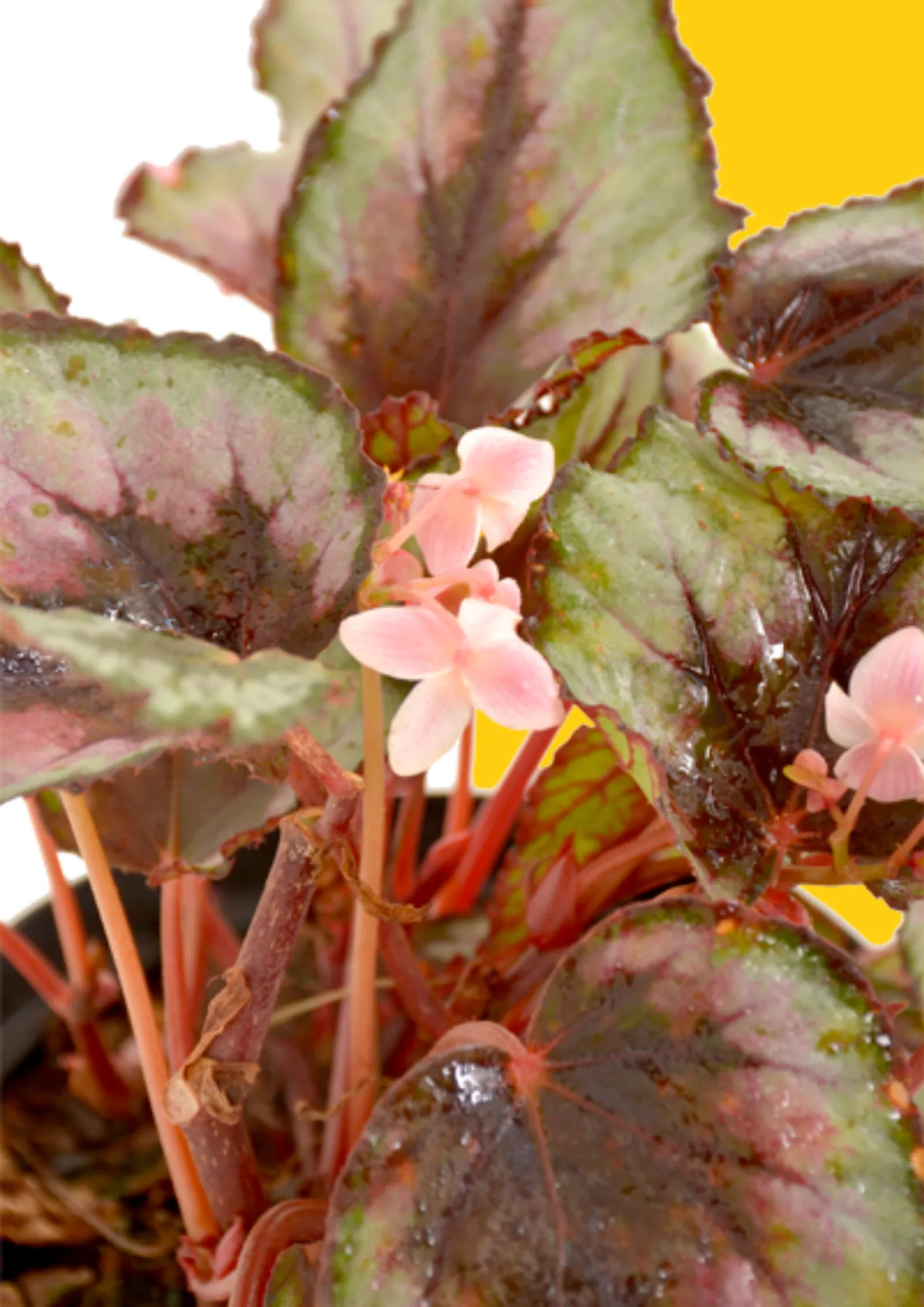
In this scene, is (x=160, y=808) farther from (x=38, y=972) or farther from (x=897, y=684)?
(x=897, y=684)

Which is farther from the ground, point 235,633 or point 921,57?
point 921,57

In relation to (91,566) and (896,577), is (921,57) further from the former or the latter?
(91,566)

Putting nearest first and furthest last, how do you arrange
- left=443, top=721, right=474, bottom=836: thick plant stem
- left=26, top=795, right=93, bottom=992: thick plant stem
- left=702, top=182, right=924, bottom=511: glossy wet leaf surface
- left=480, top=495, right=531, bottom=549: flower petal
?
left=480, top=495, right=531, bottom=549: flower petal, left=702, top=182, right=924, bottom=511: glossy wet leaf surface, left=26, top=795, right=93, bottom=992: thick plant stem, left=443, top=721, right=474, bottom=836: thick plant stem

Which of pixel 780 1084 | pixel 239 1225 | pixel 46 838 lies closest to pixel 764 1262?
pixel 780 1084

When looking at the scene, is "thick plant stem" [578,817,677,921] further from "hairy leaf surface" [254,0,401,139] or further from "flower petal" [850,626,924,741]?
"hairy leaf surface" [254,0,401,139]

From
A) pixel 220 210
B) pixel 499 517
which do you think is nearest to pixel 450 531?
pixel 499 517

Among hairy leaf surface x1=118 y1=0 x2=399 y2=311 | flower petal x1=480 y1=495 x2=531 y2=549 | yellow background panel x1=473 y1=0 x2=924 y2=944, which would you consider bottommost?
flower petal x1=480 y1=495 x2=531 y2=549

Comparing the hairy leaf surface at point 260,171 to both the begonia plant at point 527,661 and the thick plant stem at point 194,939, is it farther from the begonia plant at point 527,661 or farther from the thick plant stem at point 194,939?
the thick plant stem at point 194,939

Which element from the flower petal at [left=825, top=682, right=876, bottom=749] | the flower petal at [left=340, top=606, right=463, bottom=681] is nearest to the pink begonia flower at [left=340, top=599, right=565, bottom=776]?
the flower petal at [left=340, top=606, right=463, bottom=681]
